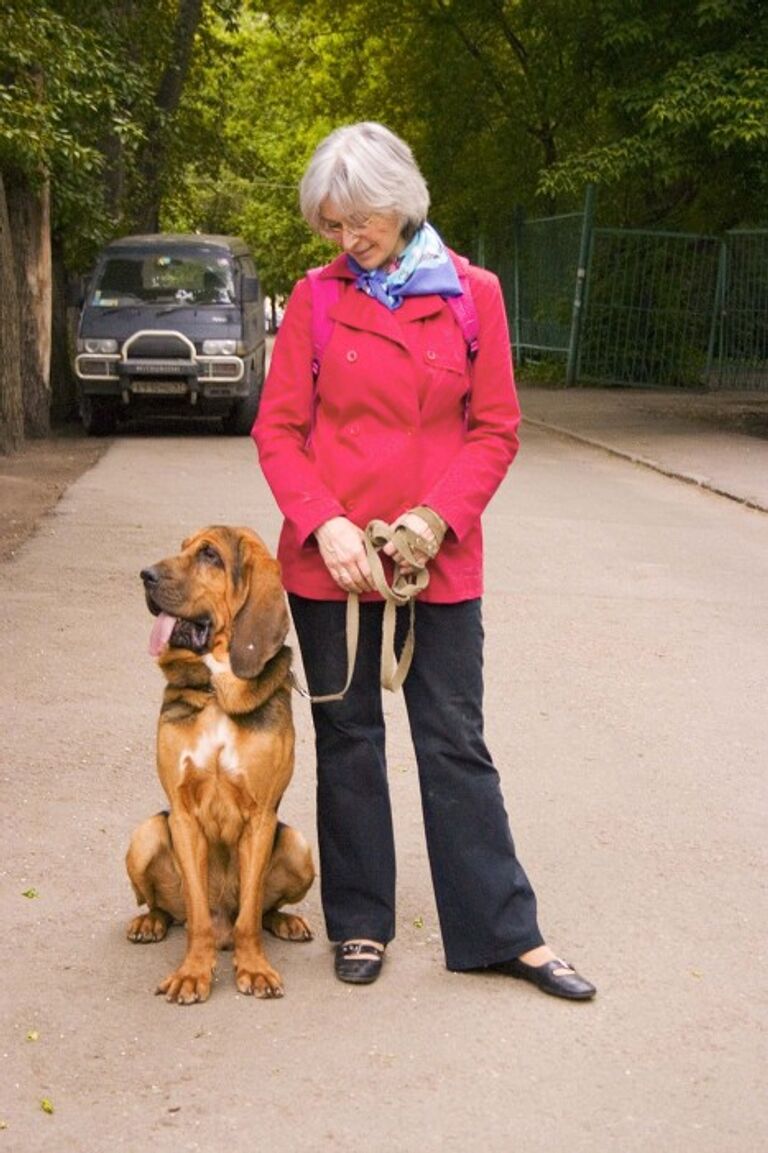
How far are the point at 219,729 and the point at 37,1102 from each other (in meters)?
0.95

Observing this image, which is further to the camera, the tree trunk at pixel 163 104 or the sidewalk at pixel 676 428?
the tree trunk at pixel 163 104

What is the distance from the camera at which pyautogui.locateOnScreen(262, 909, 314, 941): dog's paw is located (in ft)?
16.0

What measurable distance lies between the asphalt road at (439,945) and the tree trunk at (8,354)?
26.2 ft

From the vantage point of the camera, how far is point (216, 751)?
437 centimetres

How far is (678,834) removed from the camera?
6055mm

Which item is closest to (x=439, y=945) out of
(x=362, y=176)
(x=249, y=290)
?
(x=362, y=176)

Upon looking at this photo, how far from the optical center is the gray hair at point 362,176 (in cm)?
416

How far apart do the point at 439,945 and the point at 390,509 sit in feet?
4.01

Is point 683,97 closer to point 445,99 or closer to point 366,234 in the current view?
point 445,99

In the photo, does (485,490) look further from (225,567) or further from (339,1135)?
(339,1135)

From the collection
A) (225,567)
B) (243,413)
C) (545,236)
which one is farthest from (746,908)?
(545,236)

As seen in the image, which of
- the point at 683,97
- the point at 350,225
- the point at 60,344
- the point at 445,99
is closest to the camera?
the point at 350,225

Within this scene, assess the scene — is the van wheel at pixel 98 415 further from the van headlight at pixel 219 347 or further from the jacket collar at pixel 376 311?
the jacket collar at pixel 376 311

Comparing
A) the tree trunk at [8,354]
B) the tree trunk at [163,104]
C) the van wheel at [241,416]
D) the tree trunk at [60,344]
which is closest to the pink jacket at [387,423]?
the tree trunk at [8,354]
